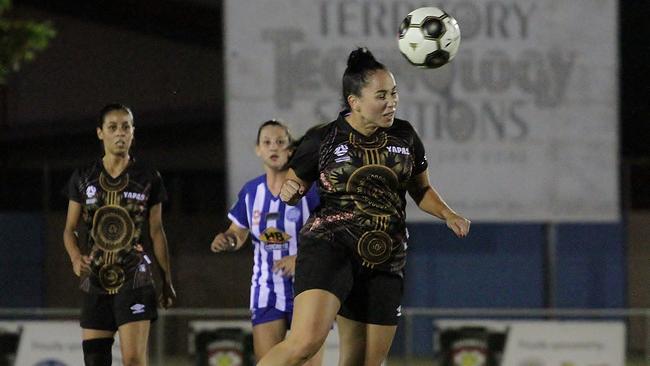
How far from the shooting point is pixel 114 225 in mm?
7129

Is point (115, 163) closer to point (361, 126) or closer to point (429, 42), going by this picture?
point (429, 42)

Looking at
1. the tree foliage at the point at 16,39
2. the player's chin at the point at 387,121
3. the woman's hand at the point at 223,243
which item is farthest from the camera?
the tree foliage at the point at 16,39

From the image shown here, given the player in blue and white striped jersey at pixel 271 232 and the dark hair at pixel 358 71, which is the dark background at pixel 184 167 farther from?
the dark hair at pixel 358 71

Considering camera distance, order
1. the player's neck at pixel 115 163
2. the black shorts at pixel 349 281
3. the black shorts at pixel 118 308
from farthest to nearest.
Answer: the player's neck at pixel 115 163 → the black shorts at pixel 118 308 → the black shorts at pixel 349 281

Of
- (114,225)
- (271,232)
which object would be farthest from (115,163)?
(271,232)

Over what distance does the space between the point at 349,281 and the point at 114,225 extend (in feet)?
6.11

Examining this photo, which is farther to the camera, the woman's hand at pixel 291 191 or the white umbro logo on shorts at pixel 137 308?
the white umbro logo on shorts at pixel 137 308

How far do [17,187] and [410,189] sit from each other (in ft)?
27.5

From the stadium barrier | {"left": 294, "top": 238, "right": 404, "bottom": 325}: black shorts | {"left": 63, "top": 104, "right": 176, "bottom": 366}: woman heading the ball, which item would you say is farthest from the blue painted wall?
{"left": 294, "top": 238, "right": 404, "bottom": 325}: black shorts

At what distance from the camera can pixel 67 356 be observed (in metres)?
10.2

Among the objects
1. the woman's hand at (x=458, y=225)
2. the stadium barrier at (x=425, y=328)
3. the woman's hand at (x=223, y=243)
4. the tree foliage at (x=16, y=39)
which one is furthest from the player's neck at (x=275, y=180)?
the tree foliage at (x=16, y=39)

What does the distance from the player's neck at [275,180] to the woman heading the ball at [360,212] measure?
4.70ft

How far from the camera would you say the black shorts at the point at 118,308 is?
7074mm

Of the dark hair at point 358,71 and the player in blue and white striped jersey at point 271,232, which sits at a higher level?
the dark hair at point 358,71
